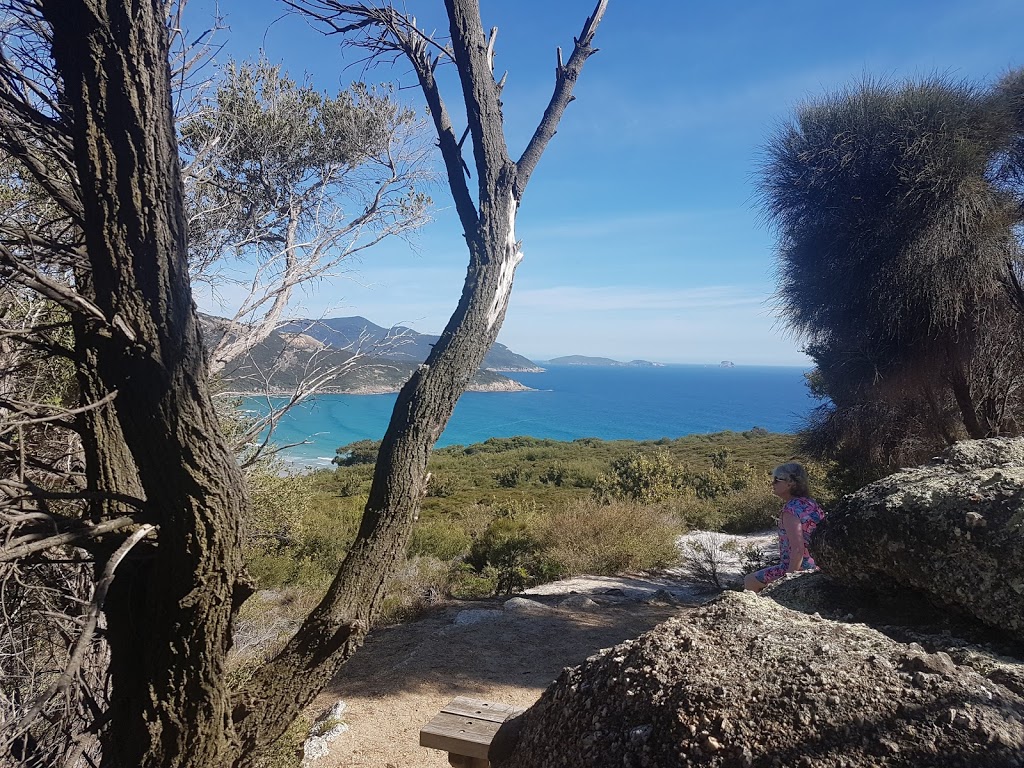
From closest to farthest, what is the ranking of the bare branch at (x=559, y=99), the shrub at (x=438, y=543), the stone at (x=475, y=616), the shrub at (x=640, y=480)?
the bare branch at (x=559, y=99)
the stone at (x=475, y=616)
the shrub at (x=438, y=543)
the shrub at (x=640, y=480)

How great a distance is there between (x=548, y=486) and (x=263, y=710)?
19153 millimetres

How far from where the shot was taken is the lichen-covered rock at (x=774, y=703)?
1238 mm

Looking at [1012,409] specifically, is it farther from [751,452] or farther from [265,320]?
[751,452]

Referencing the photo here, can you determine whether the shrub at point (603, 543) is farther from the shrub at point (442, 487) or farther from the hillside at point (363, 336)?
the shrub at point (442, 487)

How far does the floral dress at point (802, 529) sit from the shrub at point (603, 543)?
5241 mm

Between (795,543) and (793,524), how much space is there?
12 cm

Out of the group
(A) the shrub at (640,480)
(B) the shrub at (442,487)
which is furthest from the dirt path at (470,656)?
(B) the shrub at (442,487)

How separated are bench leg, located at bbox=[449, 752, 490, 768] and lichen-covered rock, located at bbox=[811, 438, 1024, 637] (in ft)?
4.88

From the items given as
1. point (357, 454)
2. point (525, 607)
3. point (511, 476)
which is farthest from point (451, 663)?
point (357, 454)

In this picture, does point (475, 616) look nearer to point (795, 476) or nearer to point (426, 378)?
point (795, 476)

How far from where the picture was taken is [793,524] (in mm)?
3826

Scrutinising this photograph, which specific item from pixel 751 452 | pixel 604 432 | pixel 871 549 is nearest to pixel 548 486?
pixel 751 452

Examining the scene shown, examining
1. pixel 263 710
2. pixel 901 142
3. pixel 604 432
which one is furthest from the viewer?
pixel 604 432

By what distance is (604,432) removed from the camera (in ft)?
211
